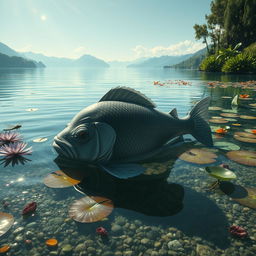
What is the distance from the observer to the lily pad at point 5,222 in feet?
7.59

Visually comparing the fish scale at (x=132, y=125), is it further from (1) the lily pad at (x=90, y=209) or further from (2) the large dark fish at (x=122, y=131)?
(1) the lily pad at (x=90, y=209)

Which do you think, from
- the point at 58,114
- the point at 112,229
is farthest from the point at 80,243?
the point at 58,114

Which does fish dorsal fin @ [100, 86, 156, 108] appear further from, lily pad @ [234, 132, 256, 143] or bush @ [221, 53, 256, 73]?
bush @ [221, 53, 256, 73]

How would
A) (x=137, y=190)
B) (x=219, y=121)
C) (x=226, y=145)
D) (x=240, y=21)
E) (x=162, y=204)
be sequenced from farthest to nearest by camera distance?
(x=240, y=21), (x=219, y=121), (x=226, y=145), (x=137, y=190), (x=162, y=204)

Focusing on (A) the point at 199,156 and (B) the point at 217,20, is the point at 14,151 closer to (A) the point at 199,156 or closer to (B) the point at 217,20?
(A) the point at 199,156

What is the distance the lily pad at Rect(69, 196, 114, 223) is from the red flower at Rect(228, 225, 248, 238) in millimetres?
1373

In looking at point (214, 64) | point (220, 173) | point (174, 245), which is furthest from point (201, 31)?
point (174, 245)

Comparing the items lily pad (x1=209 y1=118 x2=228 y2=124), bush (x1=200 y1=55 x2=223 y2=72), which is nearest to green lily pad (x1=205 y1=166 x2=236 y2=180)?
lily pad (x1=209 y1=118 x2=228 y2=124)

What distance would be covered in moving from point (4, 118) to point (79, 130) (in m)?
5.85

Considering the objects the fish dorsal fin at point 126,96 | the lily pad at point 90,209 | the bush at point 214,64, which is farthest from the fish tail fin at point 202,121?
the bush at point 214,64

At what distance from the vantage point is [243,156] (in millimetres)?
4262

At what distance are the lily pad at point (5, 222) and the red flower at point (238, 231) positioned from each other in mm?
2426

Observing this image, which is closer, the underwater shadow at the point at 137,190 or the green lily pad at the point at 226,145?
the underwater shadow at the point at 137,190

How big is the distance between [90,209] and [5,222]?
0.95 meters
